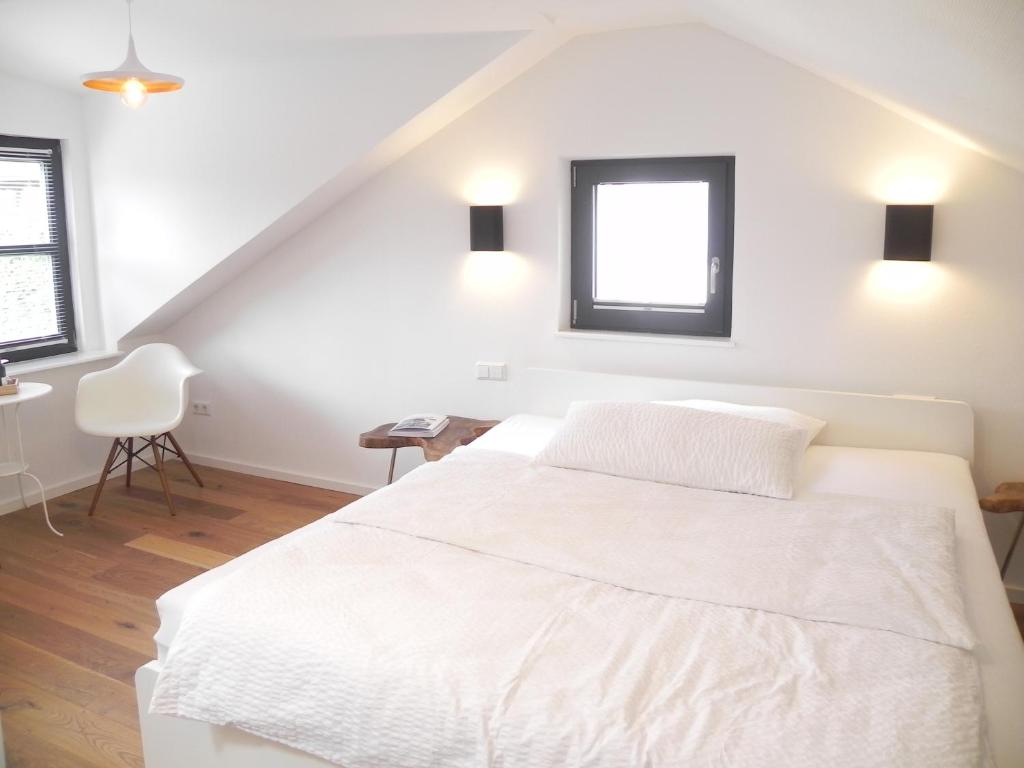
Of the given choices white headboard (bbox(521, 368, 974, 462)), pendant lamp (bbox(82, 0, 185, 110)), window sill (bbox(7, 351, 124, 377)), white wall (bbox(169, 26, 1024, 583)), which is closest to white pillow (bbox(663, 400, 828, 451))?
white headboard (bbox(521, 368, 974, 462))

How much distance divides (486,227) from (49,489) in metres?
2.75

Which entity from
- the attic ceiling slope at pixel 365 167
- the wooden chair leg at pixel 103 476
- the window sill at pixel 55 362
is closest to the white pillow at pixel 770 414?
the attic ceiling slope at pixel 365 167

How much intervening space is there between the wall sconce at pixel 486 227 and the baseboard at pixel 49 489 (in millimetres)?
2576

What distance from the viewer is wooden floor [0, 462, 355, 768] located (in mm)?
2705

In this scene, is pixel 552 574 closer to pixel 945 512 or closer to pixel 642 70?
pixel 945 512

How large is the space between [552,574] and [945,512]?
123 centimetres

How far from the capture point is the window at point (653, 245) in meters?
3.76

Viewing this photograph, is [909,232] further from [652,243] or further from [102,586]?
[102,586]

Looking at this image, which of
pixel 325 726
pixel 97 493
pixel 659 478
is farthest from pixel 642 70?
pixel 97 493

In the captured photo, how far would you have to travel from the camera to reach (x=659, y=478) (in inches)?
120

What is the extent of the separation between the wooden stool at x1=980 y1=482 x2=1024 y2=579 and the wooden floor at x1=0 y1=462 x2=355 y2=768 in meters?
2.90

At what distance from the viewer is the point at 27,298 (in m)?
4.69

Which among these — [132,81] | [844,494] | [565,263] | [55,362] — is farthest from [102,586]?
[844,494]

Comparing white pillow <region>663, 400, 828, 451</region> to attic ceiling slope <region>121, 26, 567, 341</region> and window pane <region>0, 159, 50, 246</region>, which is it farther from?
window pane <region>0, 159, 50, 246</region>
